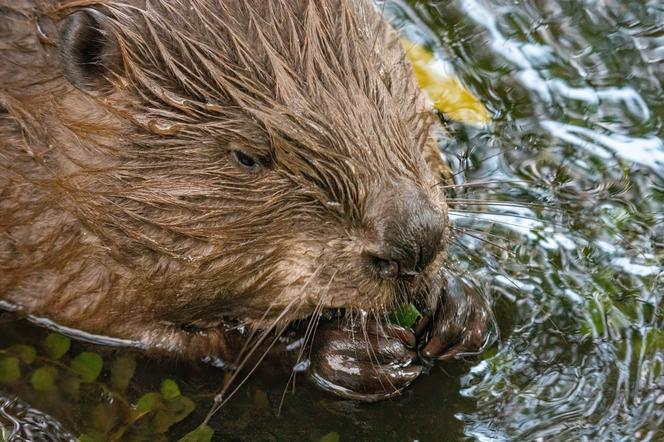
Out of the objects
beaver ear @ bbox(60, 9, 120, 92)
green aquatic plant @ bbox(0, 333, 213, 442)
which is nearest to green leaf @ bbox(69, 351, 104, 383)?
green aquatic plant @ bbox(0, 333, 213, 442)

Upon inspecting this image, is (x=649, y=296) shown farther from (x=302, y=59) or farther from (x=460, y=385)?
(x=302, y=59)

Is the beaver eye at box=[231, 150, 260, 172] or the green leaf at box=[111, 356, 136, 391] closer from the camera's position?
the beaver eye at box=[231, 150, 260, 172]

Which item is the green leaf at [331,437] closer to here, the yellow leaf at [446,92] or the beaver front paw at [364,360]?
the beaver front paw at [364,360]

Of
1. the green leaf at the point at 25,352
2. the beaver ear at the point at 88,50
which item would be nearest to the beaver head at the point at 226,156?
the beaver ear at the point at 88,50

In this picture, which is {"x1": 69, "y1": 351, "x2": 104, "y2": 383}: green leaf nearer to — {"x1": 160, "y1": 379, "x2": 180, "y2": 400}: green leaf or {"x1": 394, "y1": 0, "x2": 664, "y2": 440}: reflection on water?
{"x1": 160, "y1": 379, "x2": 180, "y2": 400}: green leaf

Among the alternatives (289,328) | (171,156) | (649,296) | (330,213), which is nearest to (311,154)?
(330,213)

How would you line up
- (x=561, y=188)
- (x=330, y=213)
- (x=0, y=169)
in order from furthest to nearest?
(x=561, y=188) < (x=0, y=169) < (x=330, y=213)
